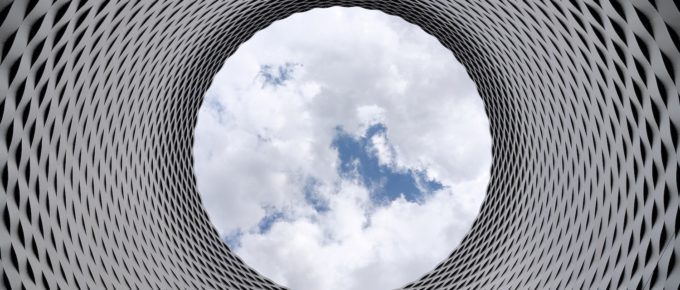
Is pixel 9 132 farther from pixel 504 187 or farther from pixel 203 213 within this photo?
pixel 504 187

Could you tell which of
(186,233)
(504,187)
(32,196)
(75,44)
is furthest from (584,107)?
(186,233)

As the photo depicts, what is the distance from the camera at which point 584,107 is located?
28.4 meters

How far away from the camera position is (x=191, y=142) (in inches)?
2061

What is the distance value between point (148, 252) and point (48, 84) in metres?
18.2

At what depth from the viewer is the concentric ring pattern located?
2105cm

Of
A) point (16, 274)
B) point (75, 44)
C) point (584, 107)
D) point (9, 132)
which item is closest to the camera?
point (9, 132)

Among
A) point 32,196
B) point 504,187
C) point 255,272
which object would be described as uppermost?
point 504,187

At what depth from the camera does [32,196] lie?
23.6 m

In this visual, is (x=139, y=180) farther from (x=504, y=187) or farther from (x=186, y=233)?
(x=504, y=187)

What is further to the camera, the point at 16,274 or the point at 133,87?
the point at 133,87

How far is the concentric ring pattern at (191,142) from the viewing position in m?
21.0

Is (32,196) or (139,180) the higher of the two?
(139,180)

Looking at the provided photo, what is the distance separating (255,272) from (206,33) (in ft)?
84.8

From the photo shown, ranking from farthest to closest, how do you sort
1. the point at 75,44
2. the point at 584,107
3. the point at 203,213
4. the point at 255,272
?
the point at 255,272, the point at 203,213, the point at 584,107, the point at 75,44
